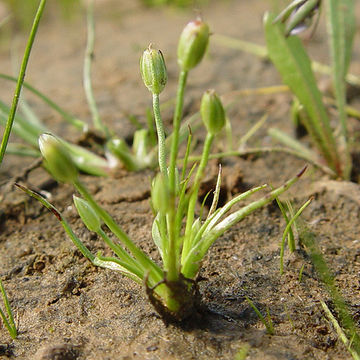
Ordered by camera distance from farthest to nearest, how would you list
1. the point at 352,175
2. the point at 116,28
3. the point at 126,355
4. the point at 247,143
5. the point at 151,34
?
the point at 116,28 < the point at 151,34 < the point at 247,143 < the point at 352,175 < the point at 126,355

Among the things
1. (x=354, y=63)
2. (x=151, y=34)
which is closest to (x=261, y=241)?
(x=354, y=63)

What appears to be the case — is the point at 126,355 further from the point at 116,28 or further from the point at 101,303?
the point at 116,28

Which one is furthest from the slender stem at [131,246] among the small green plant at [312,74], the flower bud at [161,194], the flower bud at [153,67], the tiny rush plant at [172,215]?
the small green plant at [312,74]

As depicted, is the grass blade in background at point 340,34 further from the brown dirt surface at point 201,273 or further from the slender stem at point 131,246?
the slender stem at point 131,246

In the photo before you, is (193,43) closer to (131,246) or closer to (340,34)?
(131,246)

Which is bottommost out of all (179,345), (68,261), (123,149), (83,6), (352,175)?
(352,175)

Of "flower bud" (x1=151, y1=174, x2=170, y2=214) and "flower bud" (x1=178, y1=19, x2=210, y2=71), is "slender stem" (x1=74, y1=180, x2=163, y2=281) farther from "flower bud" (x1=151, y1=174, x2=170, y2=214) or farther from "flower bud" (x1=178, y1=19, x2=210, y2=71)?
"flower bud" (x1=178, y1=19, x2=210, y2=71)
